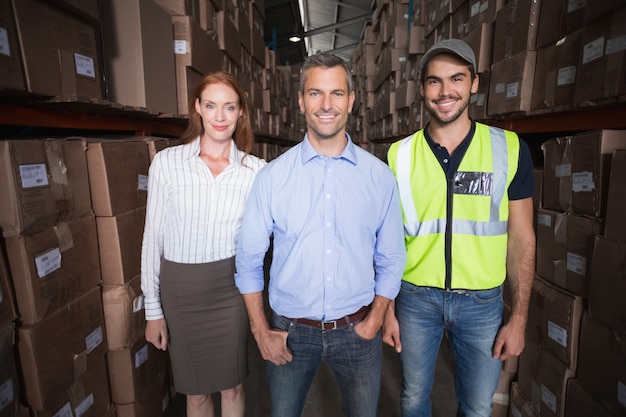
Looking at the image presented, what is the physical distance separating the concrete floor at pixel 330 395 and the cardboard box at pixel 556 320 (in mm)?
820

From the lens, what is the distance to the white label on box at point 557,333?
1.57 metres

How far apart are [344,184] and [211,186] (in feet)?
1.93

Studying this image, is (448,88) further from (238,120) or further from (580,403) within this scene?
(580,403)

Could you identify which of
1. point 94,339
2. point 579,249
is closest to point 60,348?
point 94,339

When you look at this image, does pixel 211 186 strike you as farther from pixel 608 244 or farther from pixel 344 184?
pixel 608 244

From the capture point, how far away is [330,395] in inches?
92.1

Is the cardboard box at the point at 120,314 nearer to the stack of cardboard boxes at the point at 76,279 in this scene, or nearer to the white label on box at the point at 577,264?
the stack of cardboard boxes at the point at 76,279

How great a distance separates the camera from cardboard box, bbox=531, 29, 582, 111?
5.18ft

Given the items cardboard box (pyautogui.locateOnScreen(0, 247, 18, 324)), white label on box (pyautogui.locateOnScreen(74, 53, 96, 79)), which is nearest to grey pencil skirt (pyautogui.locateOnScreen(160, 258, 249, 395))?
cardboard box (pyautogui.locateOnScreen(0, 247, 18, 324))

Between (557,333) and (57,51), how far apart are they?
247 cm

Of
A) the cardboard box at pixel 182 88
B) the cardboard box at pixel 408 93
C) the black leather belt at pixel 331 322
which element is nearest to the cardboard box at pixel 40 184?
the cardboard box at pixel 182 88

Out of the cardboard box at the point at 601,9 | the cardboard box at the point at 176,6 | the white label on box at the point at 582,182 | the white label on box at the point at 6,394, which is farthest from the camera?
the cardboard box at the point at 176,6

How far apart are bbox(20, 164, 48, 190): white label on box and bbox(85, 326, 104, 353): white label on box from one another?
2.38 feet

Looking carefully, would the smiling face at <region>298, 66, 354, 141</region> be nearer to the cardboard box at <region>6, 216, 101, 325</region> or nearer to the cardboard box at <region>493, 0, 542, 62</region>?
the cardboard box at <region>6, 216, 101, 325</region>
